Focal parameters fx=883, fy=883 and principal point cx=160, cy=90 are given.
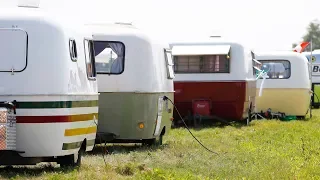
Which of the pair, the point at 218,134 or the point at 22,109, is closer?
the point at 22,109

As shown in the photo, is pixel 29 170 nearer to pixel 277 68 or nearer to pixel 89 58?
pixel 89 58

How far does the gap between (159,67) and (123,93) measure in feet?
4.16

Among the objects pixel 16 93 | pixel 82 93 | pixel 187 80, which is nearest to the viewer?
pixel 16 93

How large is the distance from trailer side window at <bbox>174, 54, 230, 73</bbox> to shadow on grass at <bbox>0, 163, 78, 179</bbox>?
1155cm

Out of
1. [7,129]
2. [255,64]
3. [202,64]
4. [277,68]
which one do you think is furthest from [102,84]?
[277,68]

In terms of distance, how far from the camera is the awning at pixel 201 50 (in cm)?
2398

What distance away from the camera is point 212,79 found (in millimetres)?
24328

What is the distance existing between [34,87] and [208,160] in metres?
4.51

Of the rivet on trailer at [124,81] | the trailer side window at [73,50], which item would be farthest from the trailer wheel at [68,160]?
the rivet on trailer at [124,81]

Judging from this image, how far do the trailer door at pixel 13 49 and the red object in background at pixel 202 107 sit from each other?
1322 cm

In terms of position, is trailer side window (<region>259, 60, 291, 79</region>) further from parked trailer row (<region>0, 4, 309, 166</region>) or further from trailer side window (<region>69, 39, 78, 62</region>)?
trailer side window (<region>69, 39, 78, 62</region>)

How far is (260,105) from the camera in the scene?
28625 mm

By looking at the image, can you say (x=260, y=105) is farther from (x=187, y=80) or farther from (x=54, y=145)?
(x=54, y=145)

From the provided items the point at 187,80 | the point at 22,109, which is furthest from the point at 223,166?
the point at 187,80
